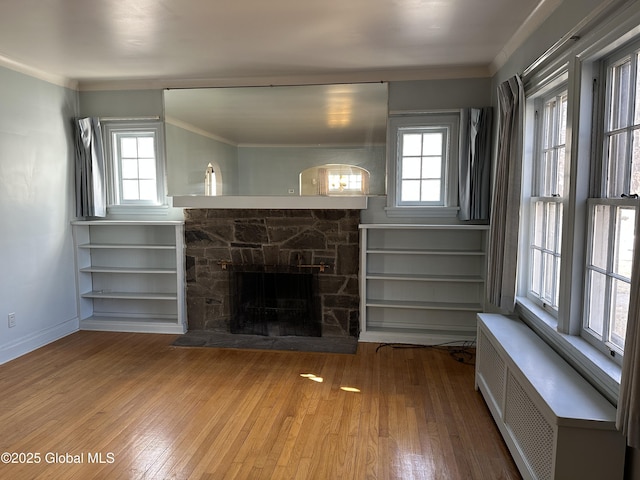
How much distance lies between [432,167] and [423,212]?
0.47 m

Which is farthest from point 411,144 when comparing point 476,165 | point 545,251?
point 545,251

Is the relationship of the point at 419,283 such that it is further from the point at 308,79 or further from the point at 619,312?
the point at 619,312

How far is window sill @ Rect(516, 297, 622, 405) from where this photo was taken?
2.02 metres

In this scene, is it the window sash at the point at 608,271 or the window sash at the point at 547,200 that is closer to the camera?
the window sash at the point at 608,271

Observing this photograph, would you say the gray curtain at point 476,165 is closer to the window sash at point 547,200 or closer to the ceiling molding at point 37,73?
the window sash at point 547,200

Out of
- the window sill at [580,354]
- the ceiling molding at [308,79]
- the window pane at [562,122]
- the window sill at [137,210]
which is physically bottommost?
the window sill at [580,354]

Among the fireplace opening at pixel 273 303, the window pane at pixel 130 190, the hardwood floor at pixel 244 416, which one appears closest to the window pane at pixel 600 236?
the hardwood floor at pixel 244 416

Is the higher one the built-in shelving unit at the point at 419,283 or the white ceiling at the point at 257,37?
the white ceiling at the point at 257,37

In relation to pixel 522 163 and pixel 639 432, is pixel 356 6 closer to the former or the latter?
pixel 522 163

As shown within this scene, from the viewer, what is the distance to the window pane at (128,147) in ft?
16.7

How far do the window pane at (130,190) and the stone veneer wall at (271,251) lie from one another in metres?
0.69

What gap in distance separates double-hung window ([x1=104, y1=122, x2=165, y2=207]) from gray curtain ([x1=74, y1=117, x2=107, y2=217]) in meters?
0.13

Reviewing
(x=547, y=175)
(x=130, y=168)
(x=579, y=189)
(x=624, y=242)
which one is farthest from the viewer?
(x=130, y=168)

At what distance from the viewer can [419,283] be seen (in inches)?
188
